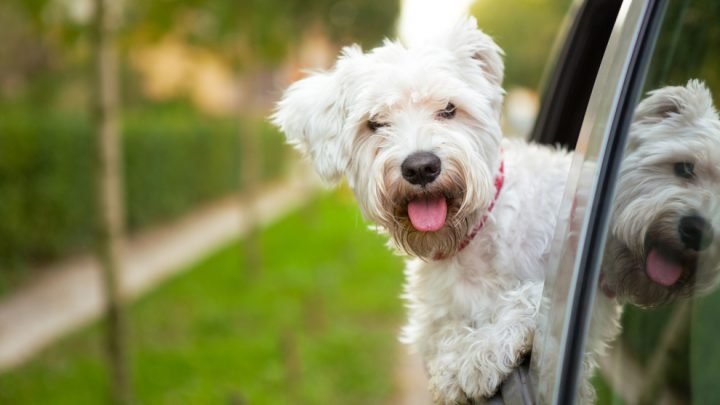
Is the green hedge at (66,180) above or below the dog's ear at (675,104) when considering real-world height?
below

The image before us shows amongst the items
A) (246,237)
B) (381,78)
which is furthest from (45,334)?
(381,78)

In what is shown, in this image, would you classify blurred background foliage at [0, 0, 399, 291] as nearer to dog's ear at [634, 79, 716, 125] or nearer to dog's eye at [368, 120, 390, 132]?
dog's eye at [368, 120, 390, 132]

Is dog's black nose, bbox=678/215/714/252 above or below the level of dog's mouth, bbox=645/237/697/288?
above

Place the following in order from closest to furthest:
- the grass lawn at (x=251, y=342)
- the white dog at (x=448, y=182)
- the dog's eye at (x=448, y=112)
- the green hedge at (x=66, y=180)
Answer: the white dog at (x=448, y=182) < the dog's eye at (x=448, y=112) < the grass lawn at (x=251, y=342) < the green hedge at (x=66, y=180)

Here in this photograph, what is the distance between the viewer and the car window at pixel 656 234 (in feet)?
5.11

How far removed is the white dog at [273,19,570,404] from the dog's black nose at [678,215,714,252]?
496mm

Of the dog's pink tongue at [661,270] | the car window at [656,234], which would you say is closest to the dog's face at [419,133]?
the car window at [656,234]

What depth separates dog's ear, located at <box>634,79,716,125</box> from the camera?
5.23ft

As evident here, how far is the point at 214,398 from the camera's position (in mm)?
6207

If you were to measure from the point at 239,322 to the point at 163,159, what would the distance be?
26.3 ft

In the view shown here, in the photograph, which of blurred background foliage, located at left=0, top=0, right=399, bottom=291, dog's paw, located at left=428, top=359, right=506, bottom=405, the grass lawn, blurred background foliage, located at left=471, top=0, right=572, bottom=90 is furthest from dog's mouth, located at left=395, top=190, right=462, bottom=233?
blurred background foliage, located at left=471, top=0, right=572, bottom=90

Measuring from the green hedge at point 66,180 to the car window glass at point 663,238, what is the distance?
572cm

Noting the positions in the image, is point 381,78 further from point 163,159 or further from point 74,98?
point 74,98

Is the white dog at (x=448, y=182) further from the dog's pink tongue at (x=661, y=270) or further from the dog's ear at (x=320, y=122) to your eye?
the dog's pink tongue at (x=661, y=270)
